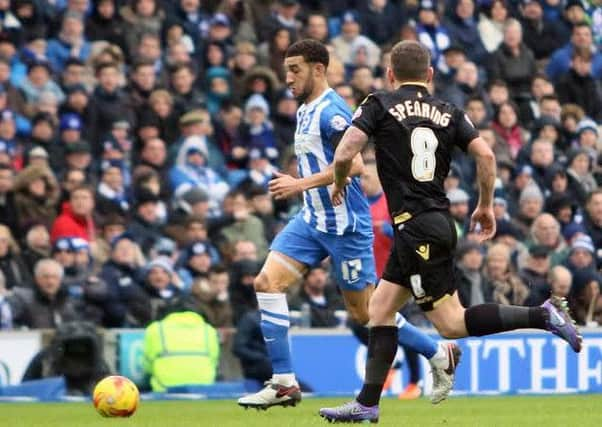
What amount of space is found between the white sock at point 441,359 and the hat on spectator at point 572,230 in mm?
8132

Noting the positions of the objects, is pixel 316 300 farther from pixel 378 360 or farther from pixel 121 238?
pixel 378 360

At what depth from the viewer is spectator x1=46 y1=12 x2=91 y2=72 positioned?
20.2 metres

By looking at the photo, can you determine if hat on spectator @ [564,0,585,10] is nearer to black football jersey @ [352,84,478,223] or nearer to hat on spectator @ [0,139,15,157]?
hat on spectator @ [0,139,15,157]

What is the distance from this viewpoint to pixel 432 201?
1080cm

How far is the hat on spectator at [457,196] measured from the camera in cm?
1972

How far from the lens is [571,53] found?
24.4 metres

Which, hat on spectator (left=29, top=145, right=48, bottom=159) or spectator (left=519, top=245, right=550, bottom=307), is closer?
Answer: hat on spectator (left=29, top=145, right=48, bottom=159)

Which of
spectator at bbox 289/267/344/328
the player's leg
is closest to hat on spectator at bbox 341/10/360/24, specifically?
spectator at bbox 289/267/344/328

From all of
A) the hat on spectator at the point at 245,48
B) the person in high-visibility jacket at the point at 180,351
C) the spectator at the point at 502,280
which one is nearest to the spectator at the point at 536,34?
the hat on spectator at the point at 245,48

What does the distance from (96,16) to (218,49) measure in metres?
1.50

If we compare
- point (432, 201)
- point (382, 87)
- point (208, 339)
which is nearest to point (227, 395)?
point (208, 339)

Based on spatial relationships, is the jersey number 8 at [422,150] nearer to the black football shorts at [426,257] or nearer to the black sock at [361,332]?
the black football shorts at [426,257]

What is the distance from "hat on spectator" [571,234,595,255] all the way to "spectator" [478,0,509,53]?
516cm

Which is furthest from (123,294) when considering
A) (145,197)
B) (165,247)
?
(145,197)
